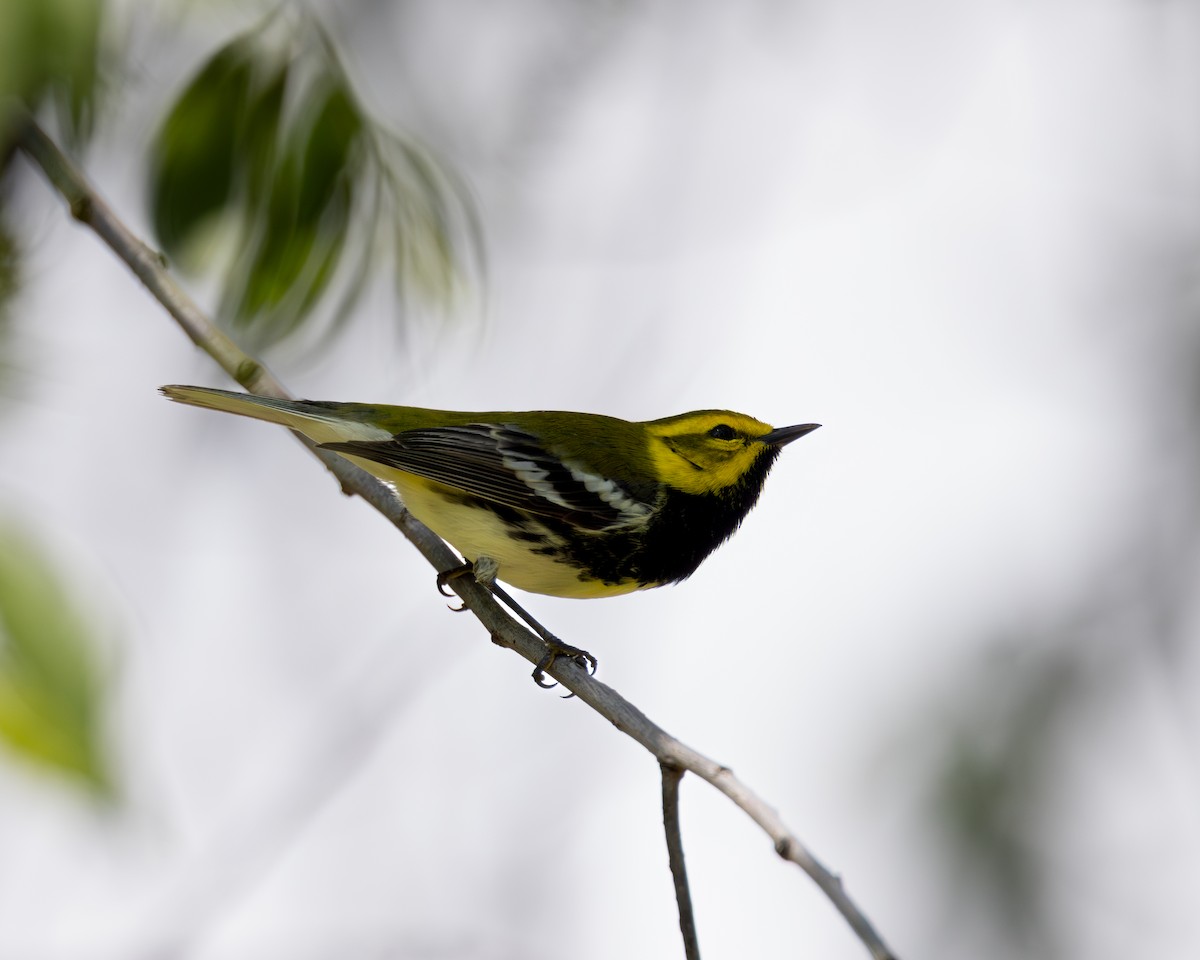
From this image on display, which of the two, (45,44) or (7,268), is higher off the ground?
(7,268)

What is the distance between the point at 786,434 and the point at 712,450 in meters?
0.28

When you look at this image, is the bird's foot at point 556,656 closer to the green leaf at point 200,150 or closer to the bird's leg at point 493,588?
the bird's leg at point 493,588

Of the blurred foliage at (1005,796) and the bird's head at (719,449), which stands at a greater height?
the bird's head at (719,449)

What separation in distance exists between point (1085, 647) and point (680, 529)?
9.52 ft

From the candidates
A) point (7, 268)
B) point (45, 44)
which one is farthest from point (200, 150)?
point (45, 44)

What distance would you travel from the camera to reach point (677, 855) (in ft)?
8.30

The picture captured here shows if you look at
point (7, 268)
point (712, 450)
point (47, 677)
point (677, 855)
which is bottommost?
point (47, 677)

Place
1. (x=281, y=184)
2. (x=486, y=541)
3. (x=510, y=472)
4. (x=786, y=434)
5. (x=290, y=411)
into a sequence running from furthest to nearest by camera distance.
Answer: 1. (x=786, y=434)
2. (x=510, y=472)
3. (x=486, y=541)
4. (x=290, y=411)
5. (x=281, y=184)

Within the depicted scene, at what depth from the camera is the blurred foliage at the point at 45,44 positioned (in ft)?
3.63

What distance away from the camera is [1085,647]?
6059 millimetres

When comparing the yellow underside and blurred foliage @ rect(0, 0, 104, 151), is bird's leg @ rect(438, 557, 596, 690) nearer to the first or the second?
the yellow underside

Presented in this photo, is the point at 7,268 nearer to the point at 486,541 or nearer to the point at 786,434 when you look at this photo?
the point at 486,541

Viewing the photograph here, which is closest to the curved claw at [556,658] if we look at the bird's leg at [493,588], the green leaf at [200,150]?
the bird's leg at [493,588]

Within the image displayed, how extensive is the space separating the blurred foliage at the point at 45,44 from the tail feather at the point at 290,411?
6.85 feet
